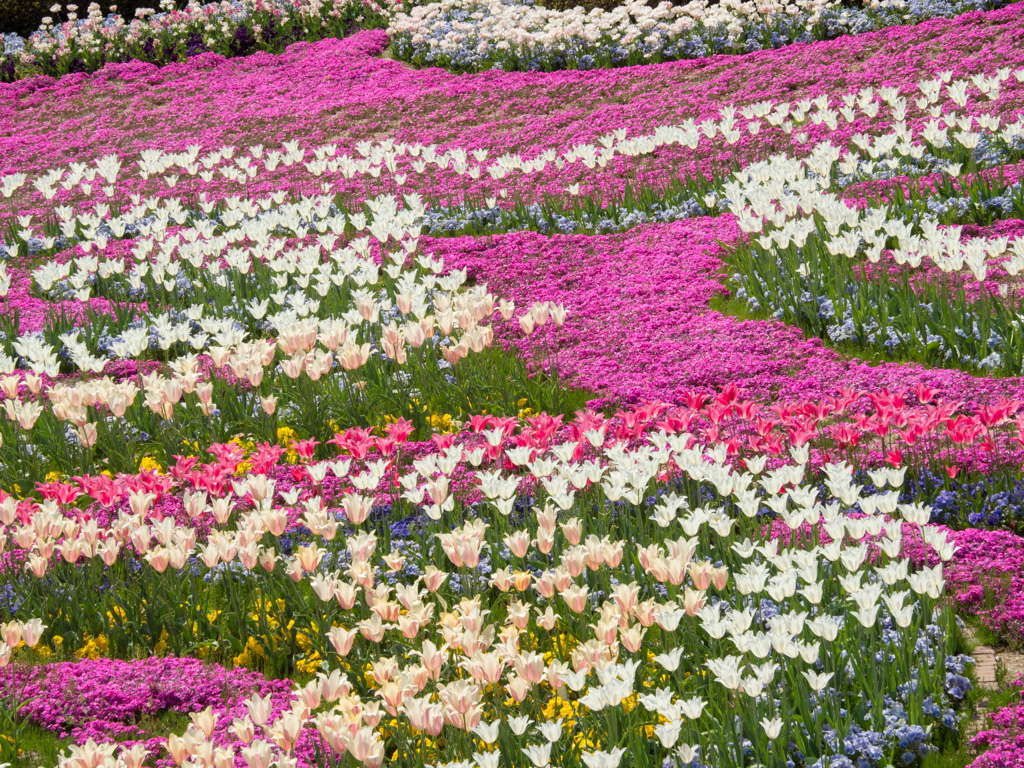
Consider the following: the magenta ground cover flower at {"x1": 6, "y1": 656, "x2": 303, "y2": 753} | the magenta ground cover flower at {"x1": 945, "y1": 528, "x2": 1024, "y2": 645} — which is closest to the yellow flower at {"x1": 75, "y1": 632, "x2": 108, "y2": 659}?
the magenta ground cover flower at {"x1": 6, "y1": 656, "x2": 303, "y2": 753}

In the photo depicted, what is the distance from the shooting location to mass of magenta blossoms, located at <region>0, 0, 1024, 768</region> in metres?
3.32

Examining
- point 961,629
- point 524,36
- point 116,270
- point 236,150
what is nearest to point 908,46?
point 524,36

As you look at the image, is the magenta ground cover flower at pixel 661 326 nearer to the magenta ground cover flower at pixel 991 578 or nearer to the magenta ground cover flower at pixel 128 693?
the magenta ground cover flower at pixel 991 578

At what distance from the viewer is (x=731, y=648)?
3.76 meters

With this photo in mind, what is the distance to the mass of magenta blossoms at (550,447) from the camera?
3320 millimetres

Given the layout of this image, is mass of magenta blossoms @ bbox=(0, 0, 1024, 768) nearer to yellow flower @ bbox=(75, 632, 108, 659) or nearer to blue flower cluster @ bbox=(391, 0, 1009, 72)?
yellow flower @ bbox=(75, 632, 108, 659)

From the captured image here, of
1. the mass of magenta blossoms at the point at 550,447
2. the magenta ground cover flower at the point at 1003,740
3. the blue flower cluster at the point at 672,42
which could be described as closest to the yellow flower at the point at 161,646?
the mass of magenta blossoms at the point at 550,447

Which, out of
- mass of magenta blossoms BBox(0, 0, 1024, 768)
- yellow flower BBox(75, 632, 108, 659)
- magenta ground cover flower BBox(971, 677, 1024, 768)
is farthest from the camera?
yellow flower BBox(75, 632, 108, 659)

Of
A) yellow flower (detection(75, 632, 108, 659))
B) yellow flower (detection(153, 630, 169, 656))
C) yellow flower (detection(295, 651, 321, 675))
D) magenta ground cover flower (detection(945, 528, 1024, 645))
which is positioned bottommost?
→ magenta ground cover flower (detection(945, 528, 1024, 645))

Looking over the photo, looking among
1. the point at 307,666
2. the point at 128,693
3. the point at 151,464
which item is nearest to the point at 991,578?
the point at 307,666

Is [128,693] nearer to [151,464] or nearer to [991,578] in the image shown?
[151,464]

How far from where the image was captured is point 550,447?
5250 millimetres

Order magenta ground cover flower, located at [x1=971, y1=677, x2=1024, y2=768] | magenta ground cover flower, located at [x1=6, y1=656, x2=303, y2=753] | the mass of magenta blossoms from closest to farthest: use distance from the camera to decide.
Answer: magenta ground cover flower, located at [x1=971, y1=677, x2=1024, y2=768], the mass of magenta blossoms, magenta ground cover flower, located at [x1=6, y1=656, x2=303, y2=753]

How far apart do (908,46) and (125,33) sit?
15115 mm
